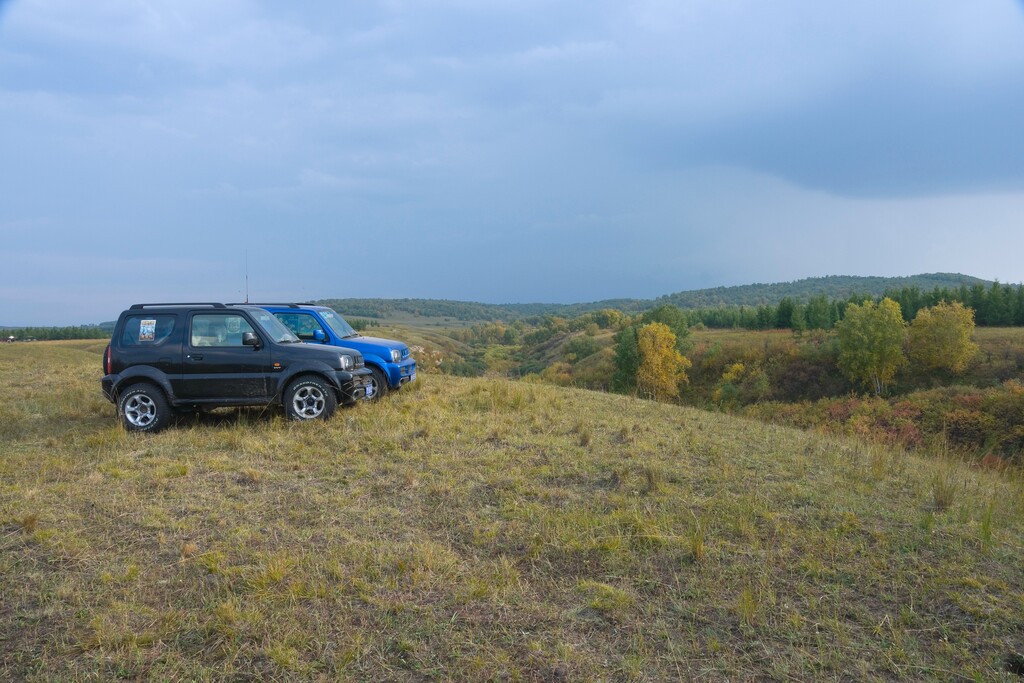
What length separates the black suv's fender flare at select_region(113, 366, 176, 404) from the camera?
29.8 ft

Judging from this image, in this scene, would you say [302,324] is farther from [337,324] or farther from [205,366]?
[205,366]

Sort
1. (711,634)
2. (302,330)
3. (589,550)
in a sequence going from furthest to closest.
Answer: (302,330)
(589,550)
(711,634)

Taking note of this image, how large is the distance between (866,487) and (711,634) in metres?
3.97

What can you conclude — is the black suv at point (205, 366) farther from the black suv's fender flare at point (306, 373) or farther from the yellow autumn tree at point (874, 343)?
the yellow autumn tree at point (874, 343)

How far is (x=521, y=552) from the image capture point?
17.0ft

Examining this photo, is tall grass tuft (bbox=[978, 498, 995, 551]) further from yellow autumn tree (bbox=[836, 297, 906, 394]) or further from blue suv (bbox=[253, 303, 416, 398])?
yellow autumn tree (bbox=[836, 297, 906, 394])

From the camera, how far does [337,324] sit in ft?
41.9

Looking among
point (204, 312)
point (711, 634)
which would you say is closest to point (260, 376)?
point (204, 312)

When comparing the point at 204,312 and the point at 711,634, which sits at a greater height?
the point at 204,312

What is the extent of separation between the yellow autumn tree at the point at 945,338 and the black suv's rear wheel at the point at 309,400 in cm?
6021

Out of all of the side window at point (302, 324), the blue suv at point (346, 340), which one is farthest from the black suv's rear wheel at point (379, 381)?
the side window at point (302, 324)

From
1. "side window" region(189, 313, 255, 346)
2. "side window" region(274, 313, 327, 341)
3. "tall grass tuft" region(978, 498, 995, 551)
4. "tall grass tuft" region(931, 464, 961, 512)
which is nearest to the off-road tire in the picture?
"side window" region(274, 313, 327, 341)

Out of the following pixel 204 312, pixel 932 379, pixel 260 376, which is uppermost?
pixel 204 312

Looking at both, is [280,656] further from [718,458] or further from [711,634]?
[718,458]
